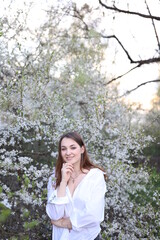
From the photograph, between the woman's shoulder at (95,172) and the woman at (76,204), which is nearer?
the woman at (76,204)

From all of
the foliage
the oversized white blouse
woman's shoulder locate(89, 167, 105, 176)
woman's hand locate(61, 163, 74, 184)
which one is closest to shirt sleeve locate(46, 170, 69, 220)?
the oversized white blouse

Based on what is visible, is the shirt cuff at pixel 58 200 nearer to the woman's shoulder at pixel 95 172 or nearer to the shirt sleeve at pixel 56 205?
the shirt sleeve at pixel 56 205

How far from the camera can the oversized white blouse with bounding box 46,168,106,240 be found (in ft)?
7.19

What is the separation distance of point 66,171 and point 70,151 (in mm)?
188

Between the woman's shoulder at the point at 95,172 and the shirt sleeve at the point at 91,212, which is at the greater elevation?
the woman's shoulder at the point at 95,172

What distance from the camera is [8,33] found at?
15.1ft

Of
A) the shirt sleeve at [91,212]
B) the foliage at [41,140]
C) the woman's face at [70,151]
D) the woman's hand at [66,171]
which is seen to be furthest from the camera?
the foliage at [41,140]

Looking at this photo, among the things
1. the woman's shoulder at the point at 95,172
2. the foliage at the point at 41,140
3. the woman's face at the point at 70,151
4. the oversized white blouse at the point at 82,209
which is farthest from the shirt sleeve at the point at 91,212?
the foliage at the point at 41,140

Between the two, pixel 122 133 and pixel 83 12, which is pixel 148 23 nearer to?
pixel 83 12

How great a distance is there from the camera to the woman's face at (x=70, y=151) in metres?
2.46

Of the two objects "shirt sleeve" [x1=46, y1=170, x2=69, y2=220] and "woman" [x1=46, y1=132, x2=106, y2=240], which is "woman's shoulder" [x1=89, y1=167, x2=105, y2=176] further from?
"shirt sleeve" [x1=46, y1=170, x2=69, y2=220]

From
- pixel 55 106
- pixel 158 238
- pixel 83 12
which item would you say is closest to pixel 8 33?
pixel 55 106

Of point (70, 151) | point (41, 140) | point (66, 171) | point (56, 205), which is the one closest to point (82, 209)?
point (56, 205)

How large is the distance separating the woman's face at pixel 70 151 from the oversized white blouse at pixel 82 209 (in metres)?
0.20
